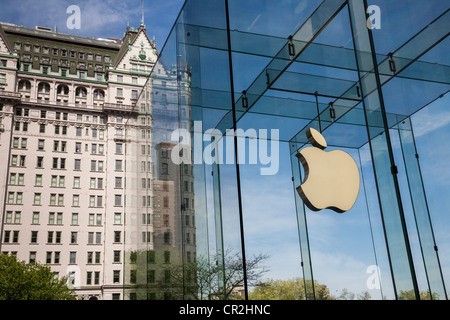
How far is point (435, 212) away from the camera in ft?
9.67

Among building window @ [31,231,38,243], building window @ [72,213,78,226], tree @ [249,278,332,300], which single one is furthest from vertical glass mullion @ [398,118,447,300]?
building window @ [72,213,78,226]

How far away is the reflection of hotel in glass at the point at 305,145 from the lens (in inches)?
120

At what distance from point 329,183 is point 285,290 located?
1.17m

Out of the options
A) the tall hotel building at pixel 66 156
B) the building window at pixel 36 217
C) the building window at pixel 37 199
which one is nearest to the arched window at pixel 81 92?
the tall hotel building at pixel 66 156

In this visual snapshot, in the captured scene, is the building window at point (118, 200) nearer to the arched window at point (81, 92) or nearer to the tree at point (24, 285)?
the arched window at point (81, 92)

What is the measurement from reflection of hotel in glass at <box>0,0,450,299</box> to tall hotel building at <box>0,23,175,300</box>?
4102cm

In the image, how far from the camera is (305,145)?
14.1ft

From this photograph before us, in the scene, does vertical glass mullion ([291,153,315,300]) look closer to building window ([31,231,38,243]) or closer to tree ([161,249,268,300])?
tree ([161,249,268,300])

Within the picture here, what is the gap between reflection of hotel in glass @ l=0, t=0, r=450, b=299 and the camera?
305 centimetres

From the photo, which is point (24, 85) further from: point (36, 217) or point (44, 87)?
point (36, 217)

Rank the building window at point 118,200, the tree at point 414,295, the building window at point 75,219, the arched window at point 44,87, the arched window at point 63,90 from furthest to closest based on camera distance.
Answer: the arched window at point 63,90
the arched window at point 44,87
the building window at point 118,200
the building window at point 75,219
the tree at point 414,295

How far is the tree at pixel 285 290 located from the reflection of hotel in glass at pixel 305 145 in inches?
2.0

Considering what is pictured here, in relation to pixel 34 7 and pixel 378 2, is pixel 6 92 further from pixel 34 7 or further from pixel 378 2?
pixel 378 2

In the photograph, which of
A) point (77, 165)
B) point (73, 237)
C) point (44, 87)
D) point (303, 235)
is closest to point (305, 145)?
point (303, 235)
